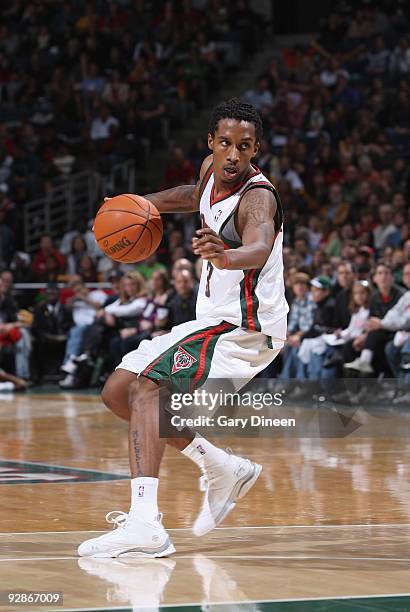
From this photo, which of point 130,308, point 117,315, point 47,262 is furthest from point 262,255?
point 47,262

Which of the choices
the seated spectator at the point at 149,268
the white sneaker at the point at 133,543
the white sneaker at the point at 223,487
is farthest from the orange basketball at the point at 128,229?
the seated spectator at the point at 149,268

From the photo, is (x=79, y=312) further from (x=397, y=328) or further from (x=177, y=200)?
(x=177, y=200)

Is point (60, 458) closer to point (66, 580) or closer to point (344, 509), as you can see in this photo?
point (344, 509)

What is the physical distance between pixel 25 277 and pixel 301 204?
12.9 feet

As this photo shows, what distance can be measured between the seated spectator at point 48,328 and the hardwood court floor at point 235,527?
18.0ft

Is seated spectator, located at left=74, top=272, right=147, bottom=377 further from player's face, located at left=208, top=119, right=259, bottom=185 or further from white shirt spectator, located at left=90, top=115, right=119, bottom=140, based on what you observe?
player's face, located at left=208, top=119, right=259, bottom=185

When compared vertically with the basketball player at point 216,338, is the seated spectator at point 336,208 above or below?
below

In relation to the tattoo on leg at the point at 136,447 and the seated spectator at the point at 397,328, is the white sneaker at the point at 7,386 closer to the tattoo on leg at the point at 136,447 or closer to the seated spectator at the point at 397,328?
the seated spectator at the point at 397,328

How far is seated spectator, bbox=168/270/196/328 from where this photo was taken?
1285cm

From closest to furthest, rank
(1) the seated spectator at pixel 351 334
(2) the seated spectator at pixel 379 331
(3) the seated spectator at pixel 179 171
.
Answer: (2) the seated spectator at pixel 379 331, (1) the seated spectator at pixel 351 334, (3) the seated spectator at pixel 179 171

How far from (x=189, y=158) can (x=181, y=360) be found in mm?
13948

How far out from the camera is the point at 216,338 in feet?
16.7

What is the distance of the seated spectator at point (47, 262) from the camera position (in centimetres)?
1647

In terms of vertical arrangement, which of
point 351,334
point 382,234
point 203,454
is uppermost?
point 203,454
